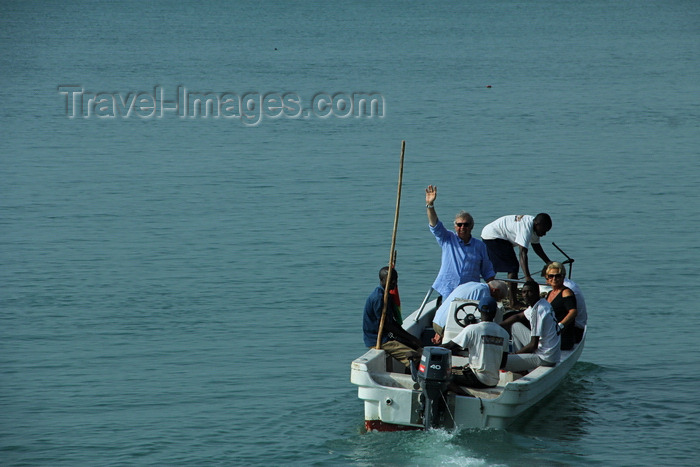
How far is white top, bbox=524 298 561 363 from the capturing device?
10.4 metres

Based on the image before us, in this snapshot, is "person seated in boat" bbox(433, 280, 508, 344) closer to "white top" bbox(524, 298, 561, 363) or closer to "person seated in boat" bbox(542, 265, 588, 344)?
"white top" bbox(524, 298, 561, 363)

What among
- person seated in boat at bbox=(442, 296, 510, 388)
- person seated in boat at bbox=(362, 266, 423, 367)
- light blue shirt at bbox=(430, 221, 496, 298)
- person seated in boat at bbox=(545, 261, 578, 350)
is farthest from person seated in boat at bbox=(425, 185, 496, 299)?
person seated in boat at bbox=(442, 296, 510, 388)

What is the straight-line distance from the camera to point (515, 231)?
499 inches

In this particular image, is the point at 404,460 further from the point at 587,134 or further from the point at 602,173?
the point at 587,134

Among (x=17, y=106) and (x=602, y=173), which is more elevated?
(x=17, y=106)

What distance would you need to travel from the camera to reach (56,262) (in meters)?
18.5

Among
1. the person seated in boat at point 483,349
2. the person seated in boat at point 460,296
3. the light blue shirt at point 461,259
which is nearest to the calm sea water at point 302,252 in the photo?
the person seated in boat at point 483,349

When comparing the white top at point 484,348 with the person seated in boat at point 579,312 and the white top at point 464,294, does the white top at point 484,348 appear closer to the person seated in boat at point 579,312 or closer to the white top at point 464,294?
the white top at point 464,294

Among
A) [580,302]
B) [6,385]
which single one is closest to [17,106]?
[6,385]

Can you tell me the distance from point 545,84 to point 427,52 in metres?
17.6

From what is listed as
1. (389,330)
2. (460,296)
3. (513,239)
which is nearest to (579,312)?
(513,239)

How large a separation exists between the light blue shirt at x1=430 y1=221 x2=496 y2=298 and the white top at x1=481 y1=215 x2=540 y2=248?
0.95m

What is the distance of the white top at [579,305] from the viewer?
1147 cm

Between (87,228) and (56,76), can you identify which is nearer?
(87,228)
